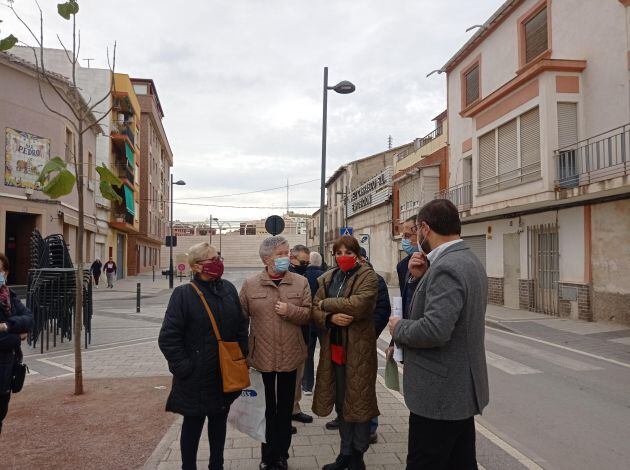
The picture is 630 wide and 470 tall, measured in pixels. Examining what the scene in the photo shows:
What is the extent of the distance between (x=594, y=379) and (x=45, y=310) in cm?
907

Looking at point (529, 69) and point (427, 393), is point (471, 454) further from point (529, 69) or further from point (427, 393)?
point (529, 69)

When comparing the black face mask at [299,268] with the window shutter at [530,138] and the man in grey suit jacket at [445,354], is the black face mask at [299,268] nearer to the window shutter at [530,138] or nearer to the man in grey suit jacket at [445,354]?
the man in grey suit jacket at [445,354]

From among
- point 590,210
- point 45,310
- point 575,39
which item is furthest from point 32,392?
point 575,39

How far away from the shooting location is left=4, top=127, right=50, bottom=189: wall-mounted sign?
18.7m

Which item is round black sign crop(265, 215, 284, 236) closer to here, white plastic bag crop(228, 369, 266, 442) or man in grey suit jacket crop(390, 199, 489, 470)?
white plastic bag crop(228, 369, 266, 442)

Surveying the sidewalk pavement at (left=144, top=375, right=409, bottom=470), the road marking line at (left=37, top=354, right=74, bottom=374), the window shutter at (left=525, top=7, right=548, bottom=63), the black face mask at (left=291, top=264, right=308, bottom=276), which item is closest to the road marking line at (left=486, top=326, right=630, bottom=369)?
the sidewalk pavement at (left=144, top=375, right=409, bottom=470)

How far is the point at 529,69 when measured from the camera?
14195 mm

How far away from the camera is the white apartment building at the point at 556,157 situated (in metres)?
12.5

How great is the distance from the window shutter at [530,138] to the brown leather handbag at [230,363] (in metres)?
13.6

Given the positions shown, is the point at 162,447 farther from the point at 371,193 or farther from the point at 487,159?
the point at 371,193

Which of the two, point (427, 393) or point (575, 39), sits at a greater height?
point (575, 39)

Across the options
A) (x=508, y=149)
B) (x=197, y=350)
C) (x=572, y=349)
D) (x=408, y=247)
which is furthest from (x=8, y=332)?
(x=508, y=149)

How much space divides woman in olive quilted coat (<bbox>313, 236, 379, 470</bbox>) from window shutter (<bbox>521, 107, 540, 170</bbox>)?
12.7 m

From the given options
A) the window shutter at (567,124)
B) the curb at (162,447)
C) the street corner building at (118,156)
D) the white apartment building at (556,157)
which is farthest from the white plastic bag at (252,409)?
the window shutter at (567,124)
